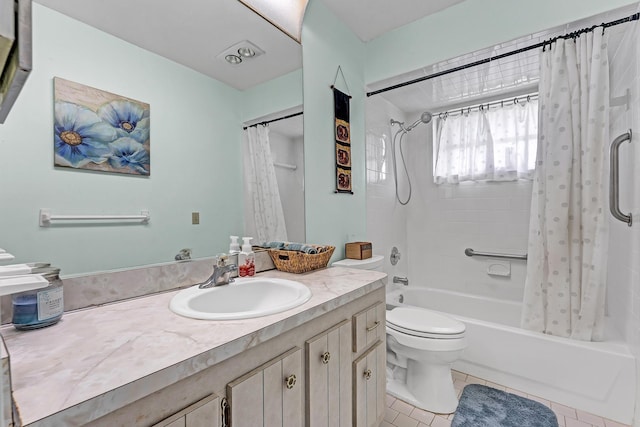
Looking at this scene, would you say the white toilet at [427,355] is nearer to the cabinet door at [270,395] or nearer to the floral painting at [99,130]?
the cabinet door at [270,395]

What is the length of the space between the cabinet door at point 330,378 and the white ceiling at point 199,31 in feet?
3.71

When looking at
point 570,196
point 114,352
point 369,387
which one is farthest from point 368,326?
point 570,196

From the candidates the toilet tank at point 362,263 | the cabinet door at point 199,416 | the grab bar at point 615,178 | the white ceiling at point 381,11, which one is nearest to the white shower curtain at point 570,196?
the grab bar at point 615,178

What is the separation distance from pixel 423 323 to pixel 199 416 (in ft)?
4.60

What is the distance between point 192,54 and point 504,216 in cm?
267

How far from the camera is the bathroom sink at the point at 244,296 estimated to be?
0.98 m

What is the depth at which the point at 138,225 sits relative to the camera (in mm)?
993

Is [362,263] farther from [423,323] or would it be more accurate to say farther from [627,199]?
[627,199]

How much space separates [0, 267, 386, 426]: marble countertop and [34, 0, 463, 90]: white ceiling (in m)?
0.88

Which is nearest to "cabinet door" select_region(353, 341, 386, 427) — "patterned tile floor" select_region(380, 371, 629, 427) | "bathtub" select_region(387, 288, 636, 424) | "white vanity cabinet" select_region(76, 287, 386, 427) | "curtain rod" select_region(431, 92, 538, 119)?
"white vanity cabinet" select_region(76, 287, 386, 427)

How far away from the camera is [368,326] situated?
4.05 feet

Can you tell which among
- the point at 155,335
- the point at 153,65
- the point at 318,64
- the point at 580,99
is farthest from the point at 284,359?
the point at 580,99

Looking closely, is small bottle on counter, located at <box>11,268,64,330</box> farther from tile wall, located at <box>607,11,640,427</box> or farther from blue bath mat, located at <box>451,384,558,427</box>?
tile wall, located at <box>607,11,640,427</box>

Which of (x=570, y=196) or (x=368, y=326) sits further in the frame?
(x=570, y=196)
